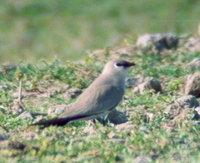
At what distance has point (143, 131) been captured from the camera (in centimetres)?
636

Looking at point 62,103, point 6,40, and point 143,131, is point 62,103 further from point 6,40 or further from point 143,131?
point 6,40

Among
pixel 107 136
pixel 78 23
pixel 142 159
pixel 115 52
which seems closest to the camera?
pixel 142 159

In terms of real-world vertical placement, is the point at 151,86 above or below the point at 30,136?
above

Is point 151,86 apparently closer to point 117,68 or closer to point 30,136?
point 117,68

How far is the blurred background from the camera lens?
14.6m

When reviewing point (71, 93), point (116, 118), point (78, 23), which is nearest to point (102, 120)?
point (116, 118)

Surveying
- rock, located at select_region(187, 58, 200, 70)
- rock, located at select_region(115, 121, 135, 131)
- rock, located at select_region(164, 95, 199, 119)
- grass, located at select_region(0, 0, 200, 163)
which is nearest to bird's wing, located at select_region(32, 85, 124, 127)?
grass, located at select_region(0, 0, 200, 163)

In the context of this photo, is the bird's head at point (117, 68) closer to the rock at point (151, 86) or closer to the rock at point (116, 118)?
the rock at point (116, 118)

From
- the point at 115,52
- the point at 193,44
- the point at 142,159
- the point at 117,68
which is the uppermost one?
the point at 193,44

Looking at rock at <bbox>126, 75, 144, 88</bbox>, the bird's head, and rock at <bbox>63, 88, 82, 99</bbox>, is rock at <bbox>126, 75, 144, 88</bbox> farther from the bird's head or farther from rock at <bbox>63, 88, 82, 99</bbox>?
the bird's head

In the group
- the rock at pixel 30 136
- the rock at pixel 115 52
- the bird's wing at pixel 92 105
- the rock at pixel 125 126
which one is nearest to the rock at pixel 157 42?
the rock at pixel 115 52

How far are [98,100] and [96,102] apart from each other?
0.05 m

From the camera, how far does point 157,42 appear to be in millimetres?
10852

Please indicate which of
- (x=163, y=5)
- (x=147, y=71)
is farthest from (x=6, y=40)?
(x=147, y=71)
